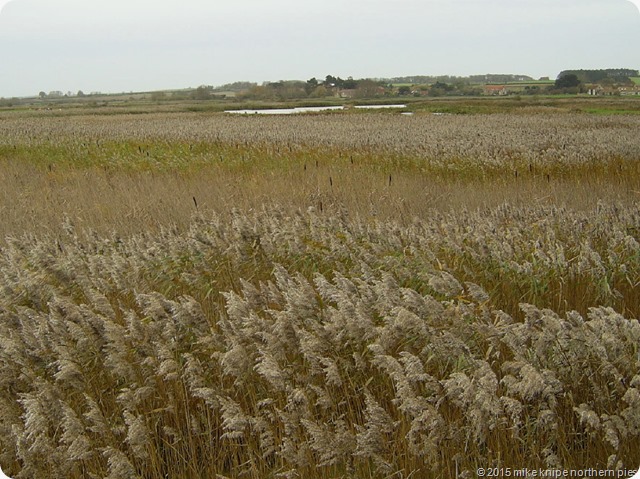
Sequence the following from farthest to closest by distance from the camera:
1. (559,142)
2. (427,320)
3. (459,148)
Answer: (559,142) < (459,148) < (427,320)

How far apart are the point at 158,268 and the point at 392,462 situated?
3.21 meters

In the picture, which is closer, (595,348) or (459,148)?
(595,348)

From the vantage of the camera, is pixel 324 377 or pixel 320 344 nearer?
pixel 320 344

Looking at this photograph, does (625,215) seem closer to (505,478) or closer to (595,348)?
(595,348)

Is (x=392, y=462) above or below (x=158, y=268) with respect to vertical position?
below

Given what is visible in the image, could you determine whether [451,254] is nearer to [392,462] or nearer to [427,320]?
[427,320]

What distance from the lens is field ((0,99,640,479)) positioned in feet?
9.23

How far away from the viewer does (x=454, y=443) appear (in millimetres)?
2840

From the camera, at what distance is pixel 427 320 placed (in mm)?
3535

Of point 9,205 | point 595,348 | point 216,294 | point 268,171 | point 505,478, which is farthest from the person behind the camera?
point 268,171

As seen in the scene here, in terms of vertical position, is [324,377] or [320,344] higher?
[320,344]

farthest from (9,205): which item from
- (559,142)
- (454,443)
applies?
(559,142)

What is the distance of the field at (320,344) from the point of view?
281 cm

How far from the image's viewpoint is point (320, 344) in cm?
325
